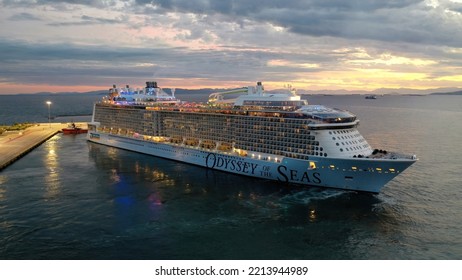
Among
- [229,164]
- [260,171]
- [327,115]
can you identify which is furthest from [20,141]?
[327,115]

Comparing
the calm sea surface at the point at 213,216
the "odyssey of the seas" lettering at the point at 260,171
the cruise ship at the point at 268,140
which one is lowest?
the calm sea surface at the point at 213,216

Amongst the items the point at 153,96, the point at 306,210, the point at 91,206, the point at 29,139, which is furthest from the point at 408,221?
the point at 29,139

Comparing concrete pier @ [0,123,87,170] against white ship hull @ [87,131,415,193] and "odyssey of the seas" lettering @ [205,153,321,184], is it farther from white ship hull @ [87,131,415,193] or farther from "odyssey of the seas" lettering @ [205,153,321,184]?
A: "odyssey of the seas" lettering @ [205,153,321,184]

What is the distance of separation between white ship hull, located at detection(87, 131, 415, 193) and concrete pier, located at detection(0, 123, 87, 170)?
32708 mm

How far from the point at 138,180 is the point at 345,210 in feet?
96.2

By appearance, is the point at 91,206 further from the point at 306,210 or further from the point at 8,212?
the point at 306,210

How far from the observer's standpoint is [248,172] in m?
53.6

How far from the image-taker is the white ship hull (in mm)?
42719

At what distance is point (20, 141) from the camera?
8644 cm

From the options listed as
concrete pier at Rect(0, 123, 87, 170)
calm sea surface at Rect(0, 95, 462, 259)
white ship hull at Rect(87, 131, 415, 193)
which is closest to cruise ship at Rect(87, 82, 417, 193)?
white ship hull at Rect(87, 131, 415, 193)

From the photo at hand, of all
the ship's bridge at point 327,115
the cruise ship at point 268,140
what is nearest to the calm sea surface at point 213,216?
the cruise ship at point 268,140

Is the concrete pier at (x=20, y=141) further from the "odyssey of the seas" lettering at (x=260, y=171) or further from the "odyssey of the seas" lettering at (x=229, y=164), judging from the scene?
the "odyssey of the seas" lettering at (x=260, y=171)

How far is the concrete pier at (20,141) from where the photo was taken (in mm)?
67562

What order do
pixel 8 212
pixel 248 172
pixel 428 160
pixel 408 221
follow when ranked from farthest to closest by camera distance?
pixel 428 160 → pixel 248 172 → pixel 8 212 → pixel 408 221
